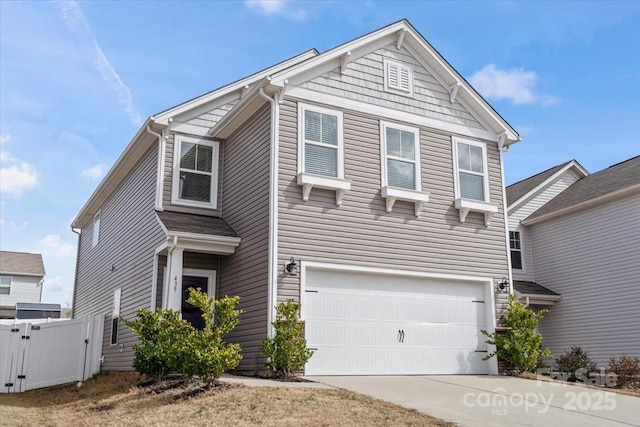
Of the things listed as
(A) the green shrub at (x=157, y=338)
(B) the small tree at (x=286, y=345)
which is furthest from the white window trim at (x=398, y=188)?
(A) the green shrub at (x=157, y=338)

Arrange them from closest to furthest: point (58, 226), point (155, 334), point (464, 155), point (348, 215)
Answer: point (155, 334)
point (348, 215)
point (464, 155)
point (58, 226)

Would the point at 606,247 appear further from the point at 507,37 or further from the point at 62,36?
the point at 62,36

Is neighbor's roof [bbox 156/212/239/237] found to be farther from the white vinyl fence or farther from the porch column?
the white vinyl fence

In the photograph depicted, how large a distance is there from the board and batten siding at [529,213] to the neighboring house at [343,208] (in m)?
6.11

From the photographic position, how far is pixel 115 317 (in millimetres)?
17469

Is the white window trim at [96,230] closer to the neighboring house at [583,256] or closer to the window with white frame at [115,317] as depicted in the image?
the window with white frame at [115,317]

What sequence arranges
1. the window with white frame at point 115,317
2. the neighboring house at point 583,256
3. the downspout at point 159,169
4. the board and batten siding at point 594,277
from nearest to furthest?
the downspout at point 159,169 < the window with white frame at point 115,317 < the board and batten siding at point 594,277 < the neighboring house at point 583,256

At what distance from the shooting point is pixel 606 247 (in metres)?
18.7

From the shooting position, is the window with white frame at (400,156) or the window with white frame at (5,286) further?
the window with white frame at (5,286)

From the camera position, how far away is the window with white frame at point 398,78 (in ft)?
48.6

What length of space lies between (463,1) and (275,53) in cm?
601

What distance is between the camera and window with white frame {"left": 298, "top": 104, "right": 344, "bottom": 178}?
13320 millimetres

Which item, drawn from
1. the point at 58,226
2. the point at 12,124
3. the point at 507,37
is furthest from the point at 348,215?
the point at 58,226

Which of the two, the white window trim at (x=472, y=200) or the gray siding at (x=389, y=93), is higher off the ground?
the gray siding at (x=389, y=93)
